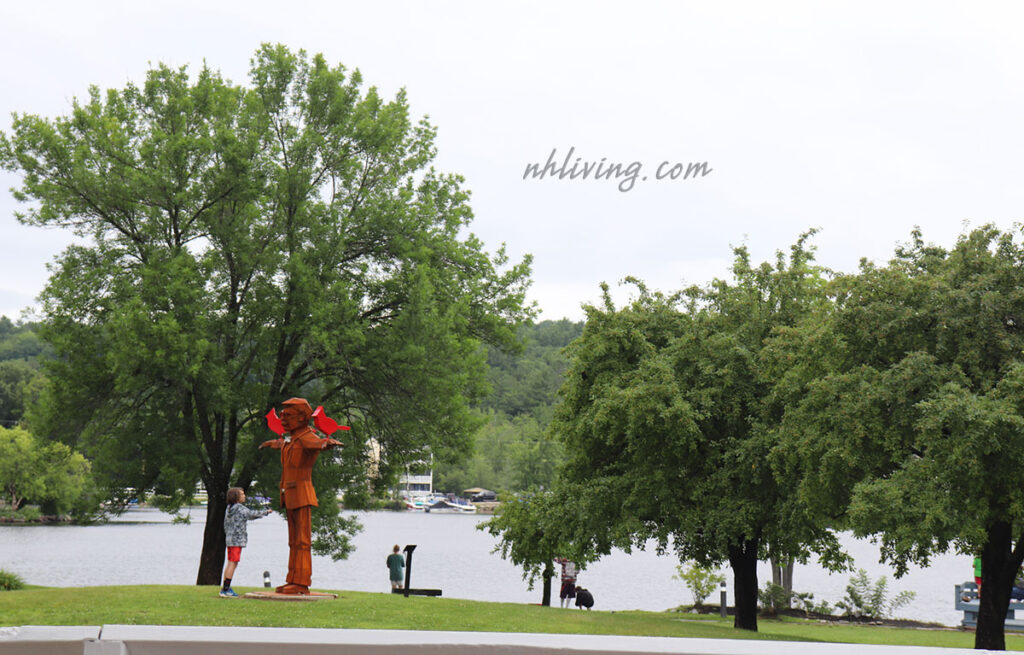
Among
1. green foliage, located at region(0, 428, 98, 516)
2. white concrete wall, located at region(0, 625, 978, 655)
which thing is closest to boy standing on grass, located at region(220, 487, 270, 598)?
white concrete wall, located at region(0, 625, 978, 655)

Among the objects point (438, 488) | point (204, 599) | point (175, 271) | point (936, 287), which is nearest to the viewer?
point (204, 599)

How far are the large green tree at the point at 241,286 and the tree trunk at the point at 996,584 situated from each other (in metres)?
12.9

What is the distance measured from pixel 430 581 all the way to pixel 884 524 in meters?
39.3

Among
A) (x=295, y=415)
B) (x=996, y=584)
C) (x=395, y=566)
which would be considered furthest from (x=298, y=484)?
(x=395, y=566)

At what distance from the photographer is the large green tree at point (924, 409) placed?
54.3 ft

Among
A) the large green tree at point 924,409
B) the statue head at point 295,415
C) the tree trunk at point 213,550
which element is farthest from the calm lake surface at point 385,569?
the large green tree at point 924,409

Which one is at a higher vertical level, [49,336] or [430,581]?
[49,336]

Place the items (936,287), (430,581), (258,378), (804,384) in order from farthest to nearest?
(430,581)
(258,378)
(804,384)
(936,287)

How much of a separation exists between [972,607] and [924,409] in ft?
68.2

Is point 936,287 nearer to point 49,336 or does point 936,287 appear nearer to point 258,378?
point 258,378

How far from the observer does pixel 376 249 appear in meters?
27.9

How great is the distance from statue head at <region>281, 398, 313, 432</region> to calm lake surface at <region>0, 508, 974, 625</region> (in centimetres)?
2346

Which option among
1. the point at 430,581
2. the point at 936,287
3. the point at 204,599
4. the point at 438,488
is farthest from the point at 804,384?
the point at 438,488

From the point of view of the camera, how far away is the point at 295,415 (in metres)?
17.2
